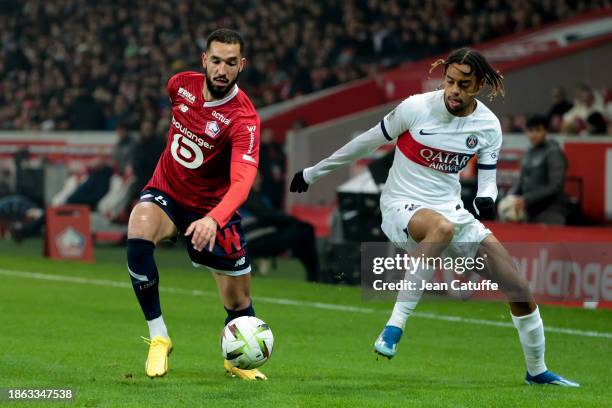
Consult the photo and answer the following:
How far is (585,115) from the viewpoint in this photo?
18.0m

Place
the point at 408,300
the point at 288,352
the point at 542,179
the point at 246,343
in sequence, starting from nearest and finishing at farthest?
the point at 246,343 → the point at 408,300 → the point at 288,352 → the point at 542,179

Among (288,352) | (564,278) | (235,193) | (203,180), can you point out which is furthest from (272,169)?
(235,193)

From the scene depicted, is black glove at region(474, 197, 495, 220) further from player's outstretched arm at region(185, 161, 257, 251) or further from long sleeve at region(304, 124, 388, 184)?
player's outstretched arm at region(185, 161, 257, 251)

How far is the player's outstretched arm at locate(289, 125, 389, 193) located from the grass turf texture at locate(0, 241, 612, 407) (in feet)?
4.20

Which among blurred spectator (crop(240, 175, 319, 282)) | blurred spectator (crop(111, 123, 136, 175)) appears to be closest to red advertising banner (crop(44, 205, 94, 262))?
blurred spectator (crop(240, 175, 319, 282))

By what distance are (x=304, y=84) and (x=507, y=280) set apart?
1885 cm

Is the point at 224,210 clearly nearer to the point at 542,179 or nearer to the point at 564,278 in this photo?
the point at 564,278

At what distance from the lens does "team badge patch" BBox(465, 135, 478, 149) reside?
27.5 feet

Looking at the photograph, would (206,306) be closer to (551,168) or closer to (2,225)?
A: (551,168)

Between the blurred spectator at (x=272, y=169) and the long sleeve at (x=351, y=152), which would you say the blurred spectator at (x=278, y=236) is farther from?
the long sleeve at (x=351, y=152)

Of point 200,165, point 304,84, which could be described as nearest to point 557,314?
point 200,165

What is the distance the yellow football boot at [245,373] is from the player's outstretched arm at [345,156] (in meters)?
1.21

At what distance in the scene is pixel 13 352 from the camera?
9398 mm

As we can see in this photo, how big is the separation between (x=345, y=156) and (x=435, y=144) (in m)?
0.61
